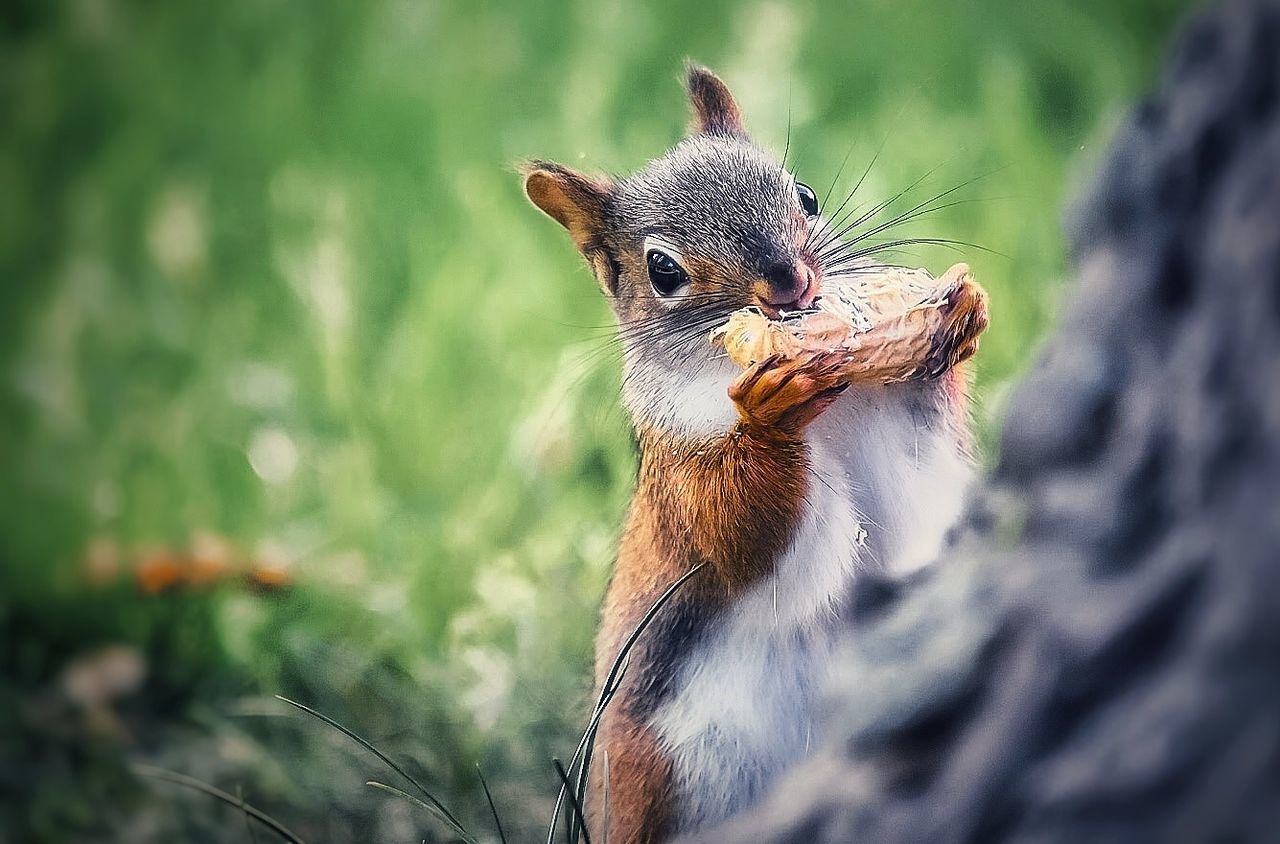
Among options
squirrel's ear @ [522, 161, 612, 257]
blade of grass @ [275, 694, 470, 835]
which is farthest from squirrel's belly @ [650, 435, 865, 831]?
squirrel's ear @ [522, 161, 612, 257]

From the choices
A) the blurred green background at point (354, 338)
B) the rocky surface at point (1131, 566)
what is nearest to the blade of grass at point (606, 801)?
the blurred green background at point (354, 338)

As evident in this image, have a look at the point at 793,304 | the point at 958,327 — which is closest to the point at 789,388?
the point at 793,304

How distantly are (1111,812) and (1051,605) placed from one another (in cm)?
16

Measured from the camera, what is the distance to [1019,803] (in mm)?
815

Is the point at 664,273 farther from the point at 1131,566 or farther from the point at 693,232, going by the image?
the point at 1131,566

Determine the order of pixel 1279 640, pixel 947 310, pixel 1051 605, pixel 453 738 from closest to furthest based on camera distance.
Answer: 1. pixel 1279 640
2. pixel 1051 605
3. pixel 947 310
4. pixel 453 738

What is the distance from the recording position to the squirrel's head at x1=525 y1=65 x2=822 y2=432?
1.17 meters

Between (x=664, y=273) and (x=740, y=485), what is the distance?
26 centimetres

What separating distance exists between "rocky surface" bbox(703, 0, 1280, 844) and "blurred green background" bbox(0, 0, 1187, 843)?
0.34 metres

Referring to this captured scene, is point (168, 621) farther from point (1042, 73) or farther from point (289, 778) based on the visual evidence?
point (1042, 73)

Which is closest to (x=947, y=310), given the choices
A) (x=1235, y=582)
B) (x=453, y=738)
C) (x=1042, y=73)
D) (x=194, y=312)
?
(x=1042, y=73)

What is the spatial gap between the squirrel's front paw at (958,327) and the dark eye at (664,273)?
0.28 m

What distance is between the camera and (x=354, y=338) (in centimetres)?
154

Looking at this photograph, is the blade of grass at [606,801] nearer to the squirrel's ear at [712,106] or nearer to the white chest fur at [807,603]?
the white chest fur at [807,603]
